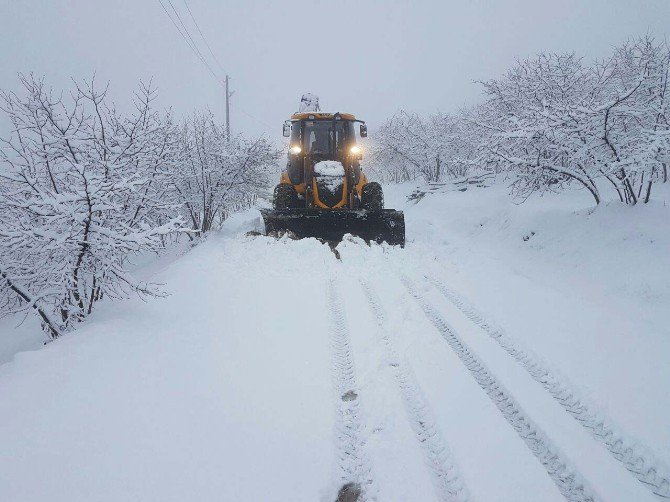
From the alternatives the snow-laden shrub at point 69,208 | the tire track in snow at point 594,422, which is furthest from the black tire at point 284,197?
the tire track in snow at point 594,422

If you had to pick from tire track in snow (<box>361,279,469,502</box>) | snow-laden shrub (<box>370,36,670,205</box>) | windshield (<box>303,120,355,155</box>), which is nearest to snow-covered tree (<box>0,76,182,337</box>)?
tire track in snow (<box>361,279,469,502</box>)

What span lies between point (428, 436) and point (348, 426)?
1.86ft

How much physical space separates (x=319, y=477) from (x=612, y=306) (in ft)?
15.4

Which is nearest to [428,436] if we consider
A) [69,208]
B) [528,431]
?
[528,431]

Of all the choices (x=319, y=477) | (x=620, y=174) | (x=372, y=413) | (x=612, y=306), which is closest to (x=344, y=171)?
(x=620, y=174)

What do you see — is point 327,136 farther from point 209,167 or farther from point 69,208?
point 69,208

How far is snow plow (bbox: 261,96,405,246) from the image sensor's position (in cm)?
862

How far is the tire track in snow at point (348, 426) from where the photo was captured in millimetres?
2229

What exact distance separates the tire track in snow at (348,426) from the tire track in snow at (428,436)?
0.39 m

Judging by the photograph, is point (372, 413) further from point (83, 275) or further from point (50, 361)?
point (83, 275)

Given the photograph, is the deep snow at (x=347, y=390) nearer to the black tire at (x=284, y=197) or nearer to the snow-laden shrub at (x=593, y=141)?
the snow-laden shrub at (x=593, y=141)

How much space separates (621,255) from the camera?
5879mm

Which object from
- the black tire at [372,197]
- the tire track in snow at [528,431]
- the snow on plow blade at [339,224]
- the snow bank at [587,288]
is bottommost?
the tire track in snow at [528,431]

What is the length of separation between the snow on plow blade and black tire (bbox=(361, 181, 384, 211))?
595mm
